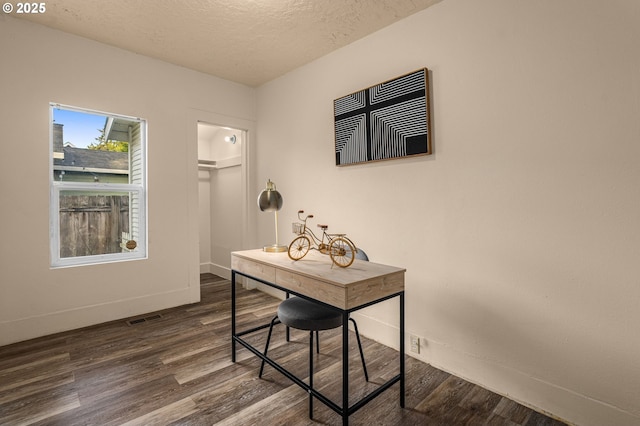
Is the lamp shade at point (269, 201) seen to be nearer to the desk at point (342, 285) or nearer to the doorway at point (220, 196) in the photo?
the desk at point (342, 285)

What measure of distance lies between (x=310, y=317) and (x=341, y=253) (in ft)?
1.43

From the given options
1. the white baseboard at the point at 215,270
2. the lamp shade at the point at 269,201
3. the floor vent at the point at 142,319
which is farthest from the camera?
the white baseboard at the point at 215,270

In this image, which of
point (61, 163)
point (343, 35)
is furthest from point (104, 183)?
point (343, 35)

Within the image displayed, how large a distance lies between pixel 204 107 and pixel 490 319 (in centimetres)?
370

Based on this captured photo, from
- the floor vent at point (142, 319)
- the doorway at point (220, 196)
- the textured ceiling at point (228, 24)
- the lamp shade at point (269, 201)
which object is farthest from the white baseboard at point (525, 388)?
the doorway at point (220, 196)

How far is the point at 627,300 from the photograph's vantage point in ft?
5.27

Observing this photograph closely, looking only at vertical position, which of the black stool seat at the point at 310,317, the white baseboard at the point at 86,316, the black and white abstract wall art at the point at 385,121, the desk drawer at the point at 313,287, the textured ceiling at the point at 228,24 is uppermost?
the textured ceiling at the point at 228,24

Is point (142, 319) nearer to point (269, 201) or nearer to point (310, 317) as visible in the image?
point (269, 201)

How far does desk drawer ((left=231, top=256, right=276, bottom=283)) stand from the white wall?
1113 millimetres

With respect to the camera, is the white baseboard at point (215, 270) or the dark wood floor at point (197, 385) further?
the white baseboard at point (215, 270)

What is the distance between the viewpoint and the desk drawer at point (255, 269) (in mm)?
2053

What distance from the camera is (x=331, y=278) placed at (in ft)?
5.32

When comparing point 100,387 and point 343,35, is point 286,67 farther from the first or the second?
point 100,387

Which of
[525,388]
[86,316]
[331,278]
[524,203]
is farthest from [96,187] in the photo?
[525,388]
